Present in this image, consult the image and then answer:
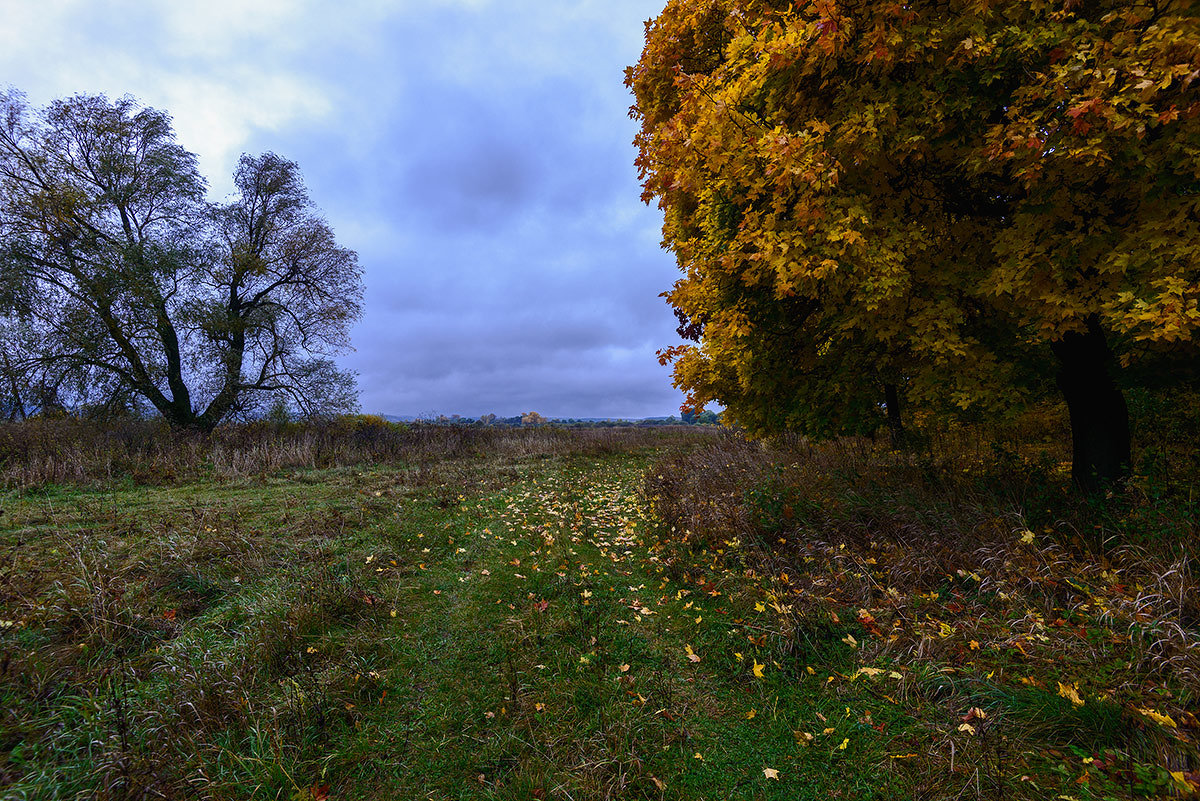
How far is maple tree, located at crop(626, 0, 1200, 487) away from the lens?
3.62 m

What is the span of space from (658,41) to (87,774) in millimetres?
11430

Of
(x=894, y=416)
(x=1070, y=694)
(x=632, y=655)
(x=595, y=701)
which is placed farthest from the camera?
(x=894, y=416)

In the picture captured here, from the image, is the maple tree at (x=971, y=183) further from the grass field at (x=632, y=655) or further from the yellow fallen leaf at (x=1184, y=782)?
the yellow fallen leaf at (x=1184, y=782)

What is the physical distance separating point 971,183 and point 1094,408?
3.44m

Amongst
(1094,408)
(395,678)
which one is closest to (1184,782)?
(395,678)

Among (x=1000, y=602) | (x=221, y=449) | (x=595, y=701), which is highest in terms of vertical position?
(x=221, y=449)

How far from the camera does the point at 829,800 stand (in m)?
2.56

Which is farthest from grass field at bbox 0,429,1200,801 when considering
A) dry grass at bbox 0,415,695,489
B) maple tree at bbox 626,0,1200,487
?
dry grass at bbox 0,415,695,489

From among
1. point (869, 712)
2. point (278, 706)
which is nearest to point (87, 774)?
point (278, 706)

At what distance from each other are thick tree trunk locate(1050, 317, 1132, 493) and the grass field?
1.98 feet

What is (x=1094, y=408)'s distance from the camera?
5.50 meters

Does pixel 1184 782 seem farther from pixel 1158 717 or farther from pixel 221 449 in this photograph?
pixel 221 449

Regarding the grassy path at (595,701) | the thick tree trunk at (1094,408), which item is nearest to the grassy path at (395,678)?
the grassy path at (595,701)

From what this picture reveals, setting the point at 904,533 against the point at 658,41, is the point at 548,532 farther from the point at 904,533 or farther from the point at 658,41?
the point at 658,41
